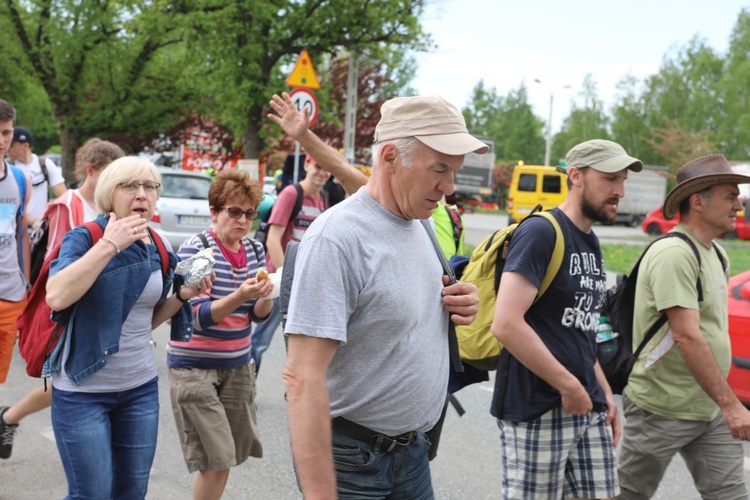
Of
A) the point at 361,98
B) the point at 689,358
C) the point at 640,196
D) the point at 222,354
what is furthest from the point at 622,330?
the point at 640,196

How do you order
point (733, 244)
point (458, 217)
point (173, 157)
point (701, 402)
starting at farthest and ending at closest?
1. point (173, 157)
2. point (733, 244)
3. point (458, 217)
4. point (701, 402)

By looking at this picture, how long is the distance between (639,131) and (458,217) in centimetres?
5263

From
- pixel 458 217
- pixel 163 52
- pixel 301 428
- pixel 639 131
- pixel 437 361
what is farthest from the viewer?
pixel 639 131

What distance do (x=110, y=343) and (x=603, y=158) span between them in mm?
2026

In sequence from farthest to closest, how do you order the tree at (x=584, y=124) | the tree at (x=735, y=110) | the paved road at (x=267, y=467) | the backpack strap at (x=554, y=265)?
the tree at (x=584, y=124), the tree at (x=735, y=110), the paved road at (x=267, y=467), the backpack strap at (x=554, y=265)

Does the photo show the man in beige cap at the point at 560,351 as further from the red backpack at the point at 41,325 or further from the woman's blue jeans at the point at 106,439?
the red backpack at the point at 41,325

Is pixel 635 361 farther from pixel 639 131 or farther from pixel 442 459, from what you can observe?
pixel 639 131

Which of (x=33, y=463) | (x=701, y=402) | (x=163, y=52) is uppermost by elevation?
(x=163, y=52)

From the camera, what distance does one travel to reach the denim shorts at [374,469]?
229cm

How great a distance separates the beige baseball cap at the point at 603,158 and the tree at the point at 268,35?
14044 millimetres

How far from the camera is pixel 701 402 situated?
353 cm

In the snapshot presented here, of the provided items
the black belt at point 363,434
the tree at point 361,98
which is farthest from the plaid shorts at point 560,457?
the tree at point 361,98

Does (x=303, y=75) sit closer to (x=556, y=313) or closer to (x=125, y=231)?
(x=125, y=231)

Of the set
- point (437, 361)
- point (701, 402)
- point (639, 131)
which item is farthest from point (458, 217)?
point (639, 131)
